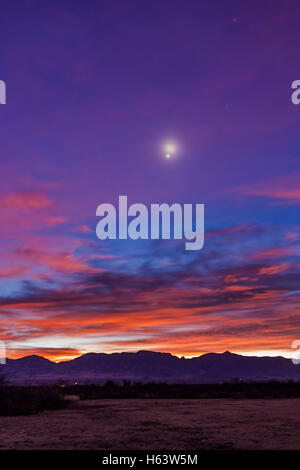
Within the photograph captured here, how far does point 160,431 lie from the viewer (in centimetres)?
2077

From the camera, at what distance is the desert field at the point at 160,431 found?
56.7 feet

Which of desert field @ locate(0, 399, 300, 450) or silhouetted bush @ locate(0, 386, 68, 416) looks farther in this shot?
silhouetted bush @ locate(0, 386, 68, 416)

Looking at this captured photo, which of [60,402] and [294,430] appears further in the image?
[60,402]

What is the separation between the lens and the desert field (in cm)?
1730

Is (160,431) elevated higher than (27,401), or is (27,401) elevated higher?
(160,431)

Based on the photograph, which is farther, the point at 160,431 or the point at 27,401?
the point at 27,401

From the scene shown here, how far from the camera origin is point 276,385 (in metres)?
64.1

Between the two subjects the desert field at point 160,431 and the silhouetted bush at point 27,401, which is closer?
the desert field at point 160,431
